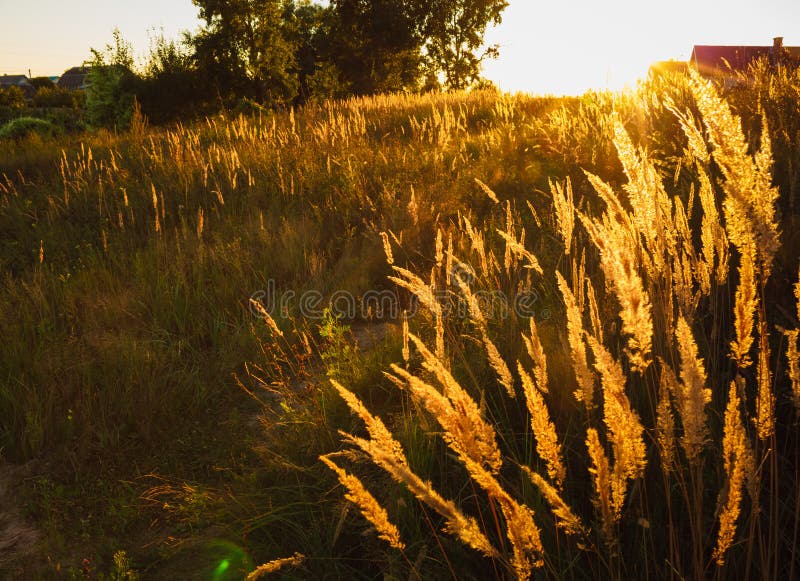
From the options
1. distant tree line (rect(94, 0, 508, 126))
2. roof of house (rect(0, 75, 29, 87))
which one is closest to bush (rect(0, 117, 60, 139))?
distant tree line (rect(94, 0, 508, 126))

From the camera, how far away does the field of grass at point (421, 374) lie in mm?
1052

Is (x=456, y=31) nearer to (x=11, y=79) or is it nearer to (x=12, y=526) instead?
(x=12, y=526)

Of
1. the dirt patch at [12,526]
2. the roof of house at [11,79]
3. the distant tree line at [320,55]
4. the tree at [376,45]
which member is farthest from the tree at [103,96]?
the roof of house at [11,79]

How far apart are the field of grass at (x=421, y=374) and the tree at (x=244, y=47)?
27430mm

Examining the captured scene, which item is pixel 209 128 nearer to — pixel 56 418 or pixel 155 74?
pixel 56 418

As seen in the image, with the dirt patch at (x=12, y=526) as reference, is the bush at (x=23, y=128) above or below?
above

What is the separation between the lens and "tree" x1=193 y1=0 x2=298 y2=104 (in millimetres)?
30422

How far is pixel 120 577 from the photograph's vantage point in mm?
1927

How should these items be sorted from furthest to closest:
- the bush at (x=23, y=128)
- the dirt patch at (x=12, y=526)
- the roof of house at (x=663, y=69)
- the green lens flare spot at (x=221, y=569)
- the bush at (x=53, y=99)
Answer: the bush at (x=53, y=99) < the bush at (x=23, y=128) < the roof of house at (x=663, y=69) < the dirt patch at (x=12, y=526) < the green lens flare spot at (x=221, y=569)

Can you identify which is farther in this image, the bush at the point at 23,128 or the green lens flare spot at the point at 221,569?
the bush at the point at 23,128

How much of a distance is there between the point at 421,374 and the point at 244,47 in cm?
3423

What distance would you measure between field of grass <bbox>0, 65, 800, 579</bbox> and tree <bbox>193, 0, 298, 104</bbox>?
27.4m

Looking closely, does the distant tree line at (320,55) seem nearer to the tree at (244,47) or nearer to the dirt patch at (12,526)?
the tree at (244,47)

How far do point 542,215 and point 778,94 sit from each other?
2955 mm
